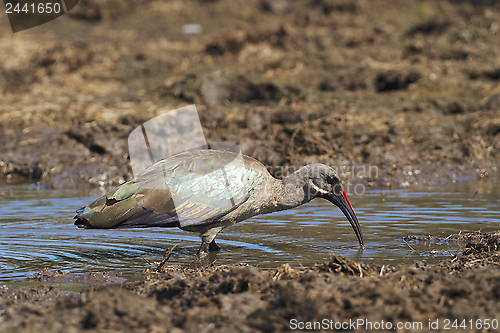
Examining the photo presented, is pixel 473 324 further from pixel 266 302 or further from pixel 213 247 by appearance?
pixel 213 247

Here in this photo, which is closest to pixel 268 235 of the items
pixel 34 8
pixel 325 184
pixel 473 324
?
pixel 325 184

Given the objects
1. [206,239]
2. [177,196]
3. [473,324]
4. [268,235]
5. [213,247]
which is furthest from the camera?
[268,235]

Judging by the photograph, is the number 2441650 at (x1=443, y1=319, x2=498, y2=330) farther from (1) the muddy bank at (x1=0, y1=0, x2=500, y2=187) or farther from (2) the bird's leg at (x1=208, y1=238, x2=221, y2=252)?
(1) the muddy bank at (x1=0, y1=0, x2=500, y2=187)

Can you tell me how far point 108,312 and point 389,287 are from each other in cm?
168

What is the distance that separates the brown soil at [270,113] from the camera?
11.6 ft

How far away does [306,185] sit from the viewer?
602 cm

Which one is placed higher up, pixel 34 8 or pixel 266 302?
pixel 266 302

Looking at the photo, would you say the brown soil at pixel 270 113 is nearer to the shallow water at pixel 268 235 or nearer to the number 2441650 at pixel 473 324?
the number 2441650 at pixel 473 324

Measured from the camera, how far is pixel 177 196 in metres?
5.47

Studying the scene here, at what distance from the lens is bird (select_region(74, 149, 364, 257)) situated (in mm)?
5402

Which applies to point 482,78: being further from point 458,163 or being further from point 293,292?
point 293,292

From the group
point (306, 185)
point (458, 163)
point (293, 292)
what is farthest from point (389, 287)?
point (458, 163)

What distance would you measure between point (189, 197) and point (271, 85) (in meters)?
8.81

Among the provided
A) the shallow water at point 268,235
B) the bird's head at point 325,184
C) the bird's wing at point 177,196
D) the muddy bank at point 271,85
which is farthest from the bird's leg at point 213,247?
the muddy bank at point 271,85
